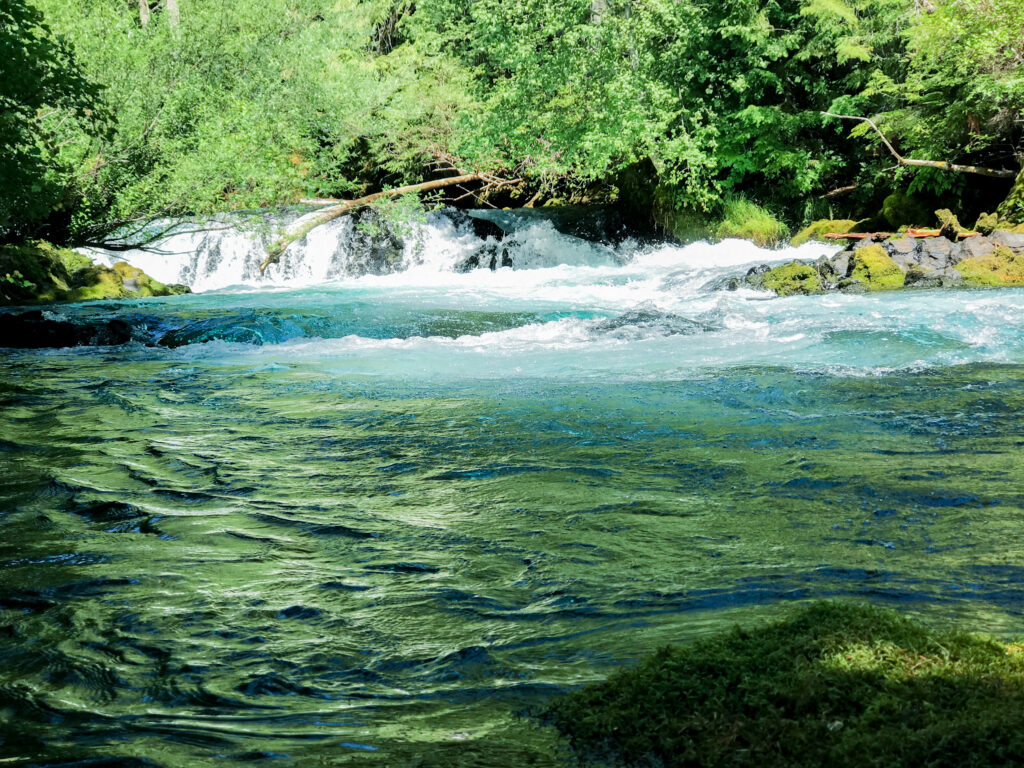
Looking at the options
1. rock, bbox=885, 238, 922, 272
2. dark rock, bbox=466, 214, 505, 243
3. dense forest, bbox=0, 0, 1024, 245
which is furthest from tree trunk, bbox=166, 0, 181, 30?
rock, bbox=885, 238, 922, 272

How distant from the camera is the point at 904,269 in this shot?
15797mm

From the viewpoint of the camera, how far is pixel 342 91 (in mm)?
20281

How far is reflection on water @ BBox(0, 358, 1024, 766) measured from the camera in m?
2.65

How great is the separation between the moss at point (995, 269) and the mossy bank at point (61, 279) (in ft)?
51.8

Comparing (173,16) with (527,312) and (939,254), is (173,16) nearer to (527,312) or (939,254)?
(527,312)

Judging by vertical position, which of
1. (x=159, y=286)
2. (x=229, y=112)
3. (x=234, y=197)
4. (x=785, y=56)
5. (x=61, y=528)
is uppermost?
(x=785, y=56)

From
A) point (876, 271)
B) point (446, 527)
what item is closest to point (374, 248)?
point (876, 271)

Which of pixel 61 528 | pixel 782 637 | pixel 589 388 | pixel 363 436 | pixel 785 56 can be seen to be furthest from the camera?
pixel 785 56

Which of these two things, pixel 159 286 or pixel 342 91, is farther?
pixel 342 91

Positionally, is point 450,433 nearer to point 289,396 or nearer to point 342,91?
point 289,396

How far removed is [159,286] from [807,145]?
1711cm

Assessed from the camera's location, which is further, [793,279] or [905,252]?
[905,252]

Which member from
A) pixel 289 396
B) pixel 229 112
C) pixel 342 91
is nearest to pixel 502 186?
pixel 342 91

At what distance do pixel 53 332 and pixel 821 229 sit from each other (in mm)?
17771
